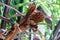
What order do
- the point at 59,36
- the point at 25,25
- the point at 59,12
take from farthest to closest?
the point at 59,12 → the point at 59,36 → the point at 25,25

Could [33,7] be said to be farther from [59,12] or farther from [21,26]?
[59,12]

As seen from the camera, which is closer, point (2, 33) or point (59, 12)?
point (2, 33)

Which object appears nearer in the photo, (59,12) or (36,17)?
(36,17)

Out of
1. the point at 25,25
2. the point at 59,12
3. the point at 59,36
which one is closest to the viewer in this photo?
the point at 25,25

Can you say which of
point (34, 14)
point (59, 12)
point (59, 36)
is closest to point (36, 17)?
point (34, 14)

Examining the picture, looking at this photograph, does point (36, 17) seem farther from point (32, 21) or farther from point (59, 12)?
point (59, 12)

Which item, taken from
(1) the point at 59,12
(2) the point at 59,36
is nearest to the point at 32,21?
(2) the point at 59,36

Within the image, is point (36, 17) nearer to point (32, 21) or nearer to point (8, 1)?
point (32, 21)
